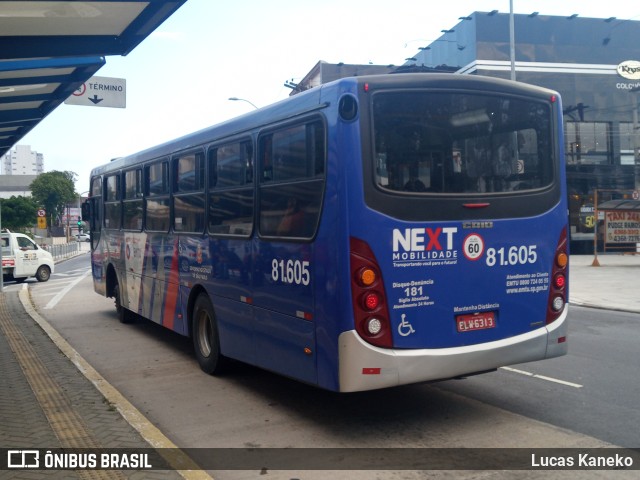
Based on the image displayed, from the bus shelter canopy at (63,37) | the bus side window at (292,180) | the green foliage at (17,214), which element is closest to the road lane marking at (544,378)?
the bus side window at (292,180)

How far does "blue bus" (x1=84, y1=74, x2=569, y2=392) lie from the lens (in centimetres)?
572

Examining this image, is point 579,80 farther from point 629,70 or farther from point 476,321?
point 476,321

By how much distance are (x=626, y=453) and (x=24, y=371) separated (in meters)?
7.11

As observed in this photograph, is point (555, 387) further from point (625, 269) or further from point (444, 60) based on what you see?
point (444, 60)

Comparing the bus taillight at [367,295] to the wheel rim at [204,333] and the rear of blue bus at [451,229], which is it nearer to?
the rear of blue bus at [451,229]

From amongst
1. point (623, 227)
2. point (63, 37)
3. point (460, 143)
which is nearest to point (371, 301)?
point (460, 143)

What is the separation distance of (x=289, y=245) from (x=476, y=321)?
187 centimetres

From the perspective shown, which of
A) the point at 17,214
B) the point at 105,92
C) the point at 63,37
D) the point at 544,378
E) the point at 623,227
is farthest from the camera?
the point at 17,214

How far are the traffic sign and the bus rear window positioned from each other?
1998 centimetres

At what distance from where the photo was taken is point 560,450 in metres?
5.60

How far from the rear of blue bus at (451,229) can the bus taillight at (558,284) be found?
0.04 ft

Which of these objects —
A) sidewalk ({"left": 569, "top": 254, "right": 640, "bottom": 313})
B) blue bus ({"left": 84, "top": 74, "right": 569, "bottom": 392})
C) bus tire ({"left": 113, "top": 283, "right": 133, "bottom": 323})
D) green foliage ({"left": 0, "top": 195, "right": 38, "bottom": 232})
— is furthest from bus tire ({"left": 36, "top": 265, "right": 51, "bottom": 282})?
green foliage ({"left": 0, "top": 195, "right": 38, "bottom": 232})

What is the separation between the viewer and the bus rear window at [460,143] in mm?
5910

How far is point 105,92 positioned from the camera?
79.0ft
